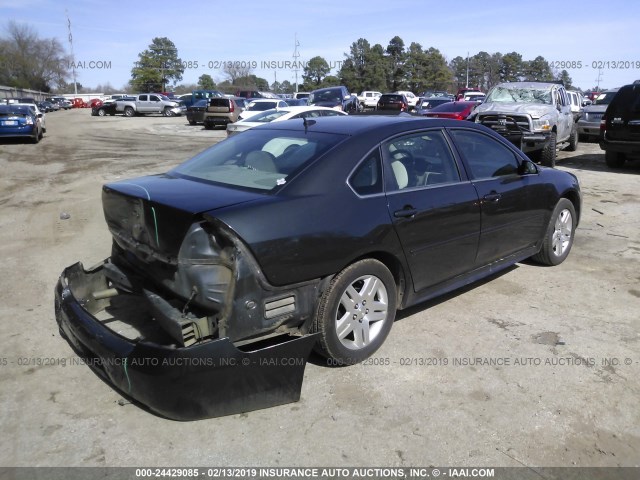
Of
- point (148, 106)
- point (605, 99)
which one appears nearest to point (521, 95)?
point (605, 99)

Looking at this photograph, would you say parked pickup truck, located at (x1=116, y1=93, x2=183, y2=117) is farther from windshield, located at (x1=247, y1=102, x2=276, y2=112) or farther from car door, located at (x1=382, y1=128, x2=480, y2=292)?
car door, located at (x1=382, y1=128, x2=480, y2=292)

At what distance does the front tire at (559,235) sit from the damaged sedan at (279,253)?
838 millimetres

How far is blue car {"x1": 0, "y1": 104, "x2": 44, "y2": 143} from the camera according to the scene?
16.7 metres

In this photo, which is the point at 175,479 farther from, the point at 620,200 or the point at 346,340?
the point at 620,200

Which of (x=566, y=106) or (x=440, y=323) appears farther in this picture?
(x=566, y=106)

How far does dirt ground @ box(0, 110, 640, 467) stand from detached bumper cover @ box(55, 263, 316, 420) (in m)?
0.15

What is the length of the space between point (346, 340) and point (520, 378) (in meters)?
1.16

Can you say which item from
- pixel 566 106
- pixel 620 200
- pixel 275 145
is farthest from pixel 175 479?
pixel 566 106

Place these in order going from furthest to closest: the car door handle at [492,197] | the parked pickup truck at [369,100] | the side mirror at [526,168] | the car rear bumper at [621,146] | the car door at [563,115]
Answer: the parked pickup truck at [369,100] < the car door at [563,115] < the car rear bumper at [621,146] < the side mirror at [526,168] < the car door handle at [492,197]

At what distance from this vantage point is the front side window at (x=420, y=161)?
150 inches

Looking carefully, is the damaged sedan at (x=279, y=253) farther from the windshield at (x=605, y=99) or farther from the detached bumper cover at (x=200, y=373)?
the windshield at (x=605, y=99)

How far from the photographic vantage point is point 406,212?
12.1ft

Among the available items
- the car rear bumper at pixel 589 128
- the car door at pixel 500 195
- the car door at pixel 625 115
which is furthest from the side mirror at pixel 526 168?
the car rear bumper at pixel 589 128

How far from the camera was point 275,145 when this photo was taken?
153 inches
